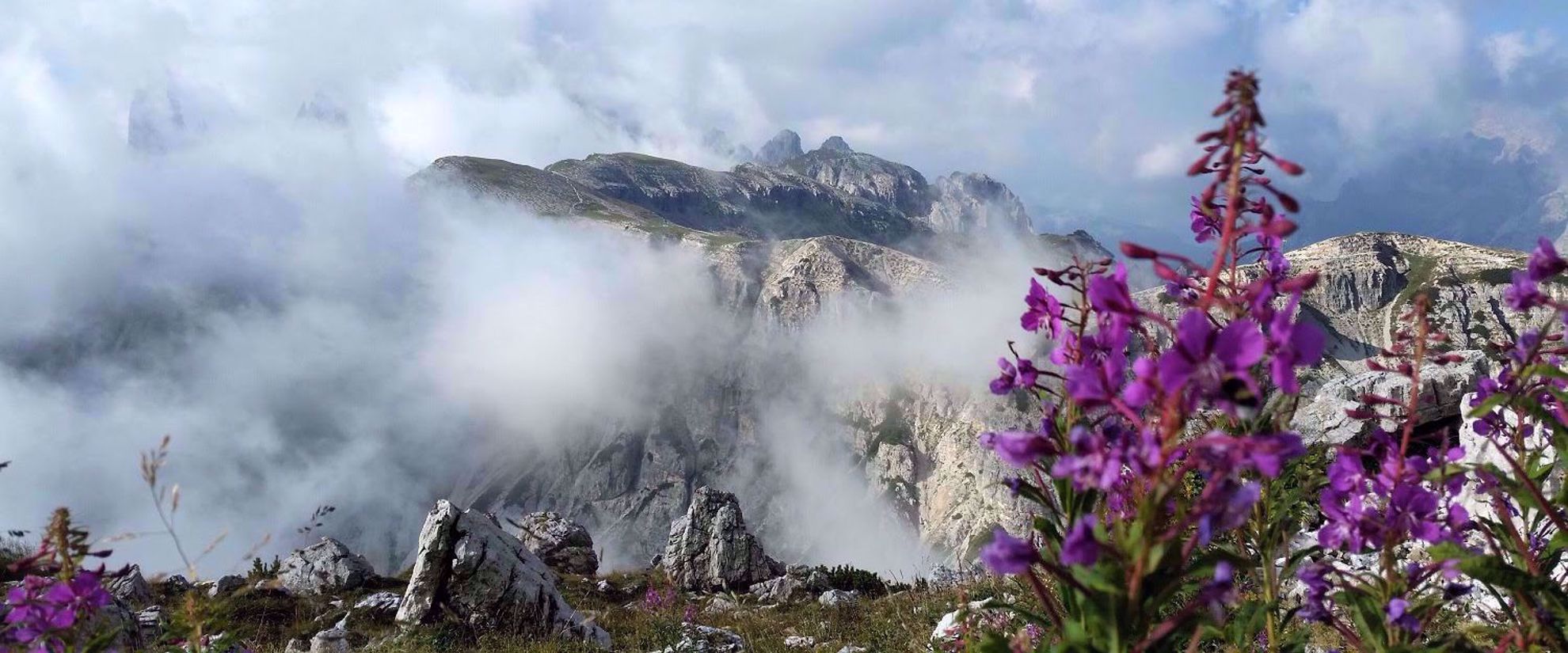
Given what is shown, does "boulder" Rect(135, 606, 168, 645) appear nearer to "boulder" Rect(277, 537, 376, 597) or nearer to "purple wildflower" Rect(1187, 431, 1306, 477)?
"boulder" Rect(277, 537, 376, 597)

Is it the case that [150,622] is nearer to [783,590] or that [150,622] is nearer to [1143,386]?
[783,590]

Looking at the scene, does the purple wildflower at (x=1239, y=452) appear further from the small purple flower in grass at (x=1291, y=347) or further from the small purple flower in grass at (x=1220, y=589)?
the small purple flower in grass at (x=1220, y=589)

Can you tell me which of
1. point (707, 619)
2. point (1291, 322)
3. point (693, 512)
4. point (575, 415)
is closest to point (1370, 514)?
point (1291, 322)

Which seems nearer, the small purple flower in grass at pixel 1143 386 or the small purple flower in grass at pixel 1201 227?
the small purple flower in grass at pixel 1143 386

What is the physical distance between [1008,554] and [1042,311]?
5.42 feet

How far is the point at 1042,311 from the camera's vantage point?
333 centimetres

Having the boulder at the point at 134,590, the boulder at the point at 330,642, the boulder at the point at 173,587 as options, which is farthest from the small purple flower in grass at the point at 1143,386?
the boulder at the point at 173,587

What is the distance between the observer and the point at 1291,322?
2.00 metres

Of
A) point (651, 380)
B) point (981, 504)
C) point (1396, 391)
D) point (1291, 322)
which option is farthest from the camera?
point (651, 380)

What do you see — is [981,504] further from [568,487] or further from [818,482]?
[568,487]

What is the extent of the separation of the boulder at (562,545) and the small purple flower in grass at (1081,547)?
85.9ft

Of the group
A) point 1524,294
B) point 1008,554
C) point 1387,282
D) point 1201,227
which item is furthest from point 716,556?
point 1387,282

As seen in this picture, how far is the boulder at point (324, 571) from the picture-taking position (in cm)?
1948

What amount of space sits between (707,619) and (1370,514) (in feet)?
43.0
